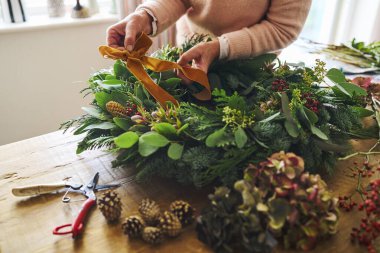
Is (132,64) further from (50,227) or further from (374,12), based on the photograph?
(374,12)

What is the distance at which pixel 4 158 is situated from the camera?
66 cm

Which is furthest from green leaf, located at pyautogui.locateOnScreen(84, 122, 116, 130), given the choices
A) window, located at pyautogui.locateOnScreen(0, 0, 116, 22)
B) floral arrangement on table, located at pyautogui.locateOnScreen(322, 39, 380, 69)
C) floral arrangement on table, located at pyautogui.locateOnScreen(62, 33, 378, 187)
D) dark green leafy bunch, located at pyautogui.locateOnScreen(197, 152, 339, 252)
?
window, located at pyautogui.locateOnScreen(0, 0, 116, 22)

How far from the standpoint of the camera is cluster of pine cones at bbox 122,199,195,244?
1.52 feet

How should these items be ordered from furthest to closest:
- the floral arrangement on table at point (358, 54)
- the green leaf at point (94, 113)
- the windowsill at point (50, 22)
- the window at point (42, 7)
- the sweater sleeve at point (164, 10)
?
1. the window at point (42, 7)
2. the windowsill at point (50, 22)
3. the floral arrangement on table at point (358, 54)
4. the sweater sleeve at point (164, 10)
5. the green leaf at point (94, 113)

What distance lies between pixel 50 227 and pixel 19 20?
1.24m

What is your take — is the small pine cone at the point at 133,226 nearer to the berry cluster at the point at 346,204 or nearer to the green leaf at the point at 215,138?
the green leaf at the point at 215,138

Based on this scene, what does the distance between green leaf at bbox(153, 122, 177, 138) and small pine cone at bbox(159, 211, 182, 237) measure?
133mm

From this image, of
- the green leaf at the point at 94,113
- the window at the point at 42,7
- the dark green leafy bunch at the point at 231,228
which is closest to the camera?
the dark green leafy bunch at the point at 231,228

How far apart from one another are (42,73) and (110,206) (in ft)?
3.98

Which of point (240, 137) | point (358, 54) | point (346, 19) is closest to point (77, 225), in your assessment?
point (240, 137)

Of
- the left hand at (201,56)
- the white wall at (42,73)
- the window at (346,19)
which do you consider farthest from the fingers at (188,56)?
the window at (346,19)

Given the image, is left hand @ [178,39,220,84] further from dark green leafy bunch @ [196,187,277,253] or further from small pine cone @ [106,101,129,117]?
dark green leafy bunch @ [196,187,277,253]

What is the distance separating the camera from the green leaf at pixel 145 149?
508mm

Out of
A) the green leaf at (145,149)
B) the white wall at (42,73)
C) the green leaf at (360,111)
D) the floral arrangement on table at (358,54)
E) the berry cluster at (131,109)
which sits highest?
the berry cluster at (131,109)
